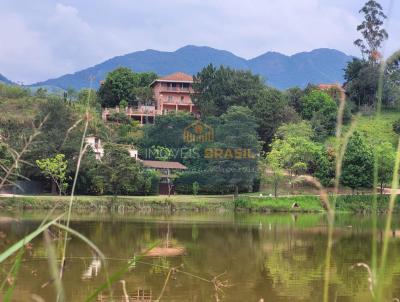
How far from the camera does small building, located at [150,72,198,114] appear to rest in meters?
52.3

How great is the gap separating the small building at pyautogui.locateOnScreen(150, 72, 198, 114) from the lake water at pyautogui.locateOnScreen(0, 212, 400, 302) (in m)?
23.6

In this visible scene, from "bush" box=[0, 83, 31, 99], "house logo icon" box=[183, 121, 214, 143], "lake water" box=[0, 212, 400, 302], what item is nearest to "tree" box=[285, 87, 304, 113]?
"house logo icon" box=[183, 121, 214, 143]

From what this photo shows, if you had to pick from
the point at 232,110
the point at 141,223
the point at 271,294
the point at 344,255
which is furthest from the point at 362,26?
the point at 271,294

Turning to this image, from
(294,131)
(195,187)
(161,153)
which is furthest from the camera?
(161,153)

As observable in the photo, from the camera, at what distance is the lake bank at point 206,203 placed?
100ft

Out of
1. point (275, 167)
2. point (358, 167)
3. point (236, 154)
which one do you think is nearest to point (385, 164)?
point (358, 167)

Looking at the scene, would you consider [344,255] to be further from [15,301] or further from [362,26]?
[362,26]

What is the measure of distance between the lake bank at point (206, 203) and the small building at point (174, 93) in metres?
18.4

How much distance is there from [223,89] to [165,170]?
11.3 meters

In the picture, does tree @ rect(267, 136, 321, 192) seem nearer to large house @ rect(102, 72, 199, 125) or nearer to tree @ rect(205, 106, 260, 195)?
tree @ rect(205, 106, 260, 195)

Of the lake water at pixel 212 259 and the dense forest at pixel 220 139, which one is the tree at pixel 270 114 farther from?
the lake water at pixel 212 259

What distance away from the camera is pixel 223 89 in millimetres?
46156

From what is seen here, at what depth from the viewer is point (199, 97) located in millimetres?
47375

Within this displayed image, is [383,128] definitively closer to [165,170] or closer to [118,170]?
[165,170]
